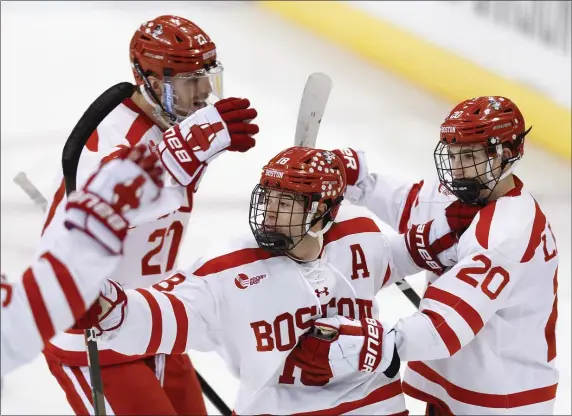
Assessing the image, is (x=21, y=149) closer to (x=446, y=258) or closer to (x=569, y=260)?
(x=569, y=260)

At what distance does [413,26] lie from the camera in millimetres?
6168

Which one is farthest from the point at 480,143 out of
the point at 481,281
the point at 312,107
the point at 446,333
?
the point at 312,107

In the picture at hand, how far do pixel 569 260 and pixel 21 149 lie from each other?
2.67 metres

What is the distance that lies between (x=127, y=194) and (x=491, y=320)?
3.73 feet

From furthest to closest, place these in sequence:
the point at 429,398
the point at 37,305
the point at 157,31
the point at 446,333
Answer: the point at 157,31
the point at 429,398
the point at 446,333
the point at 37,305

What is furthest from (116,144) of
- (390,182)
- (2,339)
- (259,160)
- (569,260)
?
(259,160)

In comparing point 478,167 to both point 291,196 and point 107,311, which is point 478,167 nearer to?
point 291,196

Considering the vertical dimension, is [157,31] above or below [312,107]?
above

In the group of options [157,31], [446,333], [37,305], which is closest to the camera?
[37,305]

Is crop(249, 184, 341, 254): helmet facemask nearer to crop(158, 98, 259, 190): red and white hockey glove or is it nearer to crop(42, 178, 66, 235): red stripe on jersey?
crop(158, 98, 259, 190): red and white hockey glove

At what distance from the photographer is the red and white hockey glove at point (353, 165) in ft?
9.52

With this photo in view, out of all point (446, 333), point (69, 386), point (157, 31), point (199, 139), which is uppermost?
point (157, 31)

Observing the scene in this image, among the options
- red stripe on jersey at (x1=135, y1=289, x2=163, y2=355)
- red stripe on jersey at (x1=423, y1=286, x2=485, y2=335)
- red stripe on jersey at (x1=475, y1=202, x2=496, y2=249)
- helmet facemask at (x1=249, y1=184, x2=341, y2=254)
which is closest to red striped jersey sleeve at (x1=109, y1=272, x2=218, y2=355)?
red stripe on jersey at (x1=135, y1=289, x2=163, y2=355)

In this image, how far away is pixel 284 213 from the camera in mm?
2377
